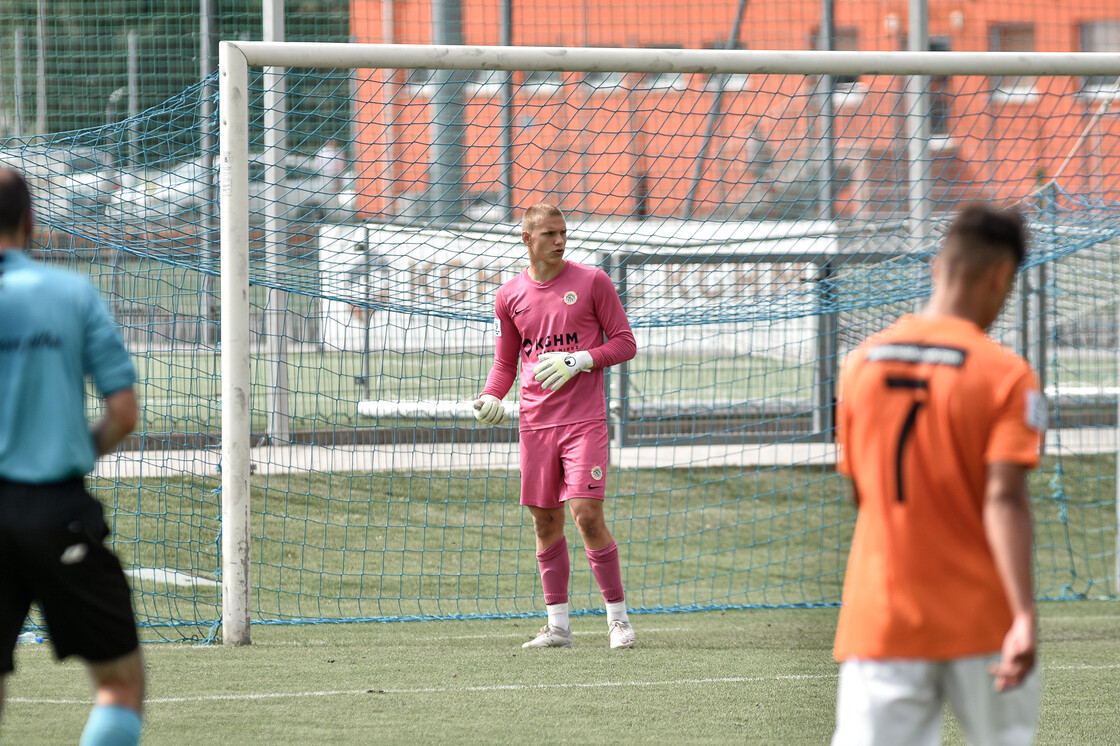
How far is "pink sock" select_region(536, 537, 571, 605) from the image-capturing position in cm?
532

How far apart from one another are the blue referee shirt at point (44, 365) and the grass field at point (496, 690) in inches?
57.7

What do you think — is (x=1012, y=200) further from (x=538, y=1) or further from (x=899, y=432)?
(x=899, y=432)

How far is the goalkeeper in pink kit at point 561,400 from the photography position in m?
5.10

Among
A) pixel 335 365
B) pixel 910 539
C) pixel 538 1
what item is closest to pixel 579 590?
pixel 335 365

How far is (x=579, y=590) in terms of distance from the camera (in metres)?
7.44

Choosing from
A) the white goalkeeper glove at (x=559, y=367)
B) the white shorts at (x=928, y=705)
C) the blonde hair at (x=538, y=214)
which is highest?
the blonde hair at (x=538, y=214)

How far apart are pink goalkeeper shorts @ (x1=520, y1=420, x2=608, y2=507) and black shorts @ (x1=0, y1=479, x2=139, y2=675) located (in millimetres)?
2584

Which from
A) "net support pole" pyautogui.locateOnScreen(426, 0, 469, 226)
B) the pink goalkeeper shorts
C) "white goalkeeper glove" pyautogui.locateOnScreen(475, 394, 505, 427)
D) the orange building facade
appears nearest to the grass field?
the pink goalkeeper shorts

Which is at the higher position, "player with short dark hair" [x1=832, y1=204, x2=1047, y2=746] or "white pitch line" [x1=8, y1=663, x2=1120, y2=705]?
"player with short dark hair" [x1=832, y1=204, x2=1047, y2=746]

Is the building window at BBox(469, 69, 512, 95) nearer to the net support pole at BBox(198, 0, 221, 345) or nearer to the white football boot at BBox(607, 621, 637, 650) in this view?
the net support pole at BBox(198, 0, 221, 345)

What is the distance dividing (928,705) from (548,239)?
124 inches

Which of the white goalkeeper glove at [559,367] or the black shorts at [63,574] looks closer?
the black shorts at [63,574]

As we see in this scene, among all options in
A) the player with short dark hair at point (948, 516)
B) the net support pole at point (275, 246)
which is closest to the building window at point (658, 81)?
the net support pole at point (275, 246)

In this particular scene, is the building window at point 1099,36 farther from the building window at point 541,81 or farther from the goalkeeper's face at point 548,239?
the goalkeeper's face at point 548,239
